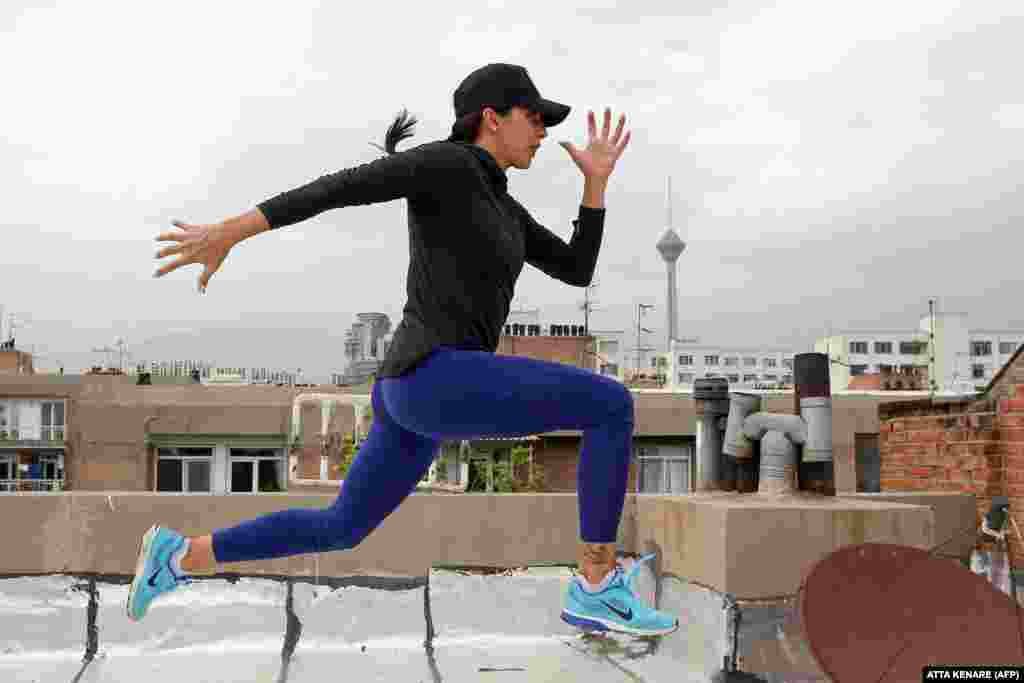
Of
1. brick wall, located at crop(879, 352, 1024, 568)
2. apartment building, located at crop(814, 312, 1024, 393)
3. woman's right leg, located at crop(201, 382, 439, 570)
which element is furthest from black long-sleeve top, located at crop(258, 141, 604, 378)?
apartment building, located at crop(814, 312, 1024, 393)

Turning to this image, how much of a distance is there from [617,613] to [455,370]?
0.94 metres

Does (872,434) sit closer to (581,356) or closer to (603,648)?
(581,356)

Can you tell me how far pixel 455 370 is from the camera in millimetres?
2805

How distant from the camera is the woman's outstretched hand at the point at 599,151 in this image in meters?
3.39

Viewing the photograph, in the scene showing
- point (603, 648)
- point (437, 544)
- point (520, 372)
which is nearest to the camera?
point (520, 372)

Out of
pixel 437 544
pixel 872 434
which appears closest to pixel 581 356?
pixel 872 434

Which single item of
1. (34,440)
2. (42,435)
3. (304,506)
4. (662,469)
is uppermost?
(304,506)

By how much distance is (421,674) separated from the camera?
146 inches

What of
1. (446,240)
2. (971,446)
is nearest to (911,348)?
(971,446)

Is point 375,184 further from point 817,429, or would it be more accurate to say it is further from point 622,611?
point 817,429

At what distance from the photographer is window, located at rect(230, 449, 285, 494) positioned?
120 feet

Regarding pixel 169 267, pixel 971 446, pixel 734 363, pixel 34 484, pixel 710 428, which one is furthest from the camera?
pixel 734 363

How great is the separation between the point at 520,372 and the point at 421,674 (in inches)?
59.8

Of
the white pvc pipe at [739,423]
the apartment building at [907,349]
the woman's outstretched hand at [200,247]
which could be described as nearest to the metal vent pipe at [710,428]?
the white pvc pipe at [739,423]
